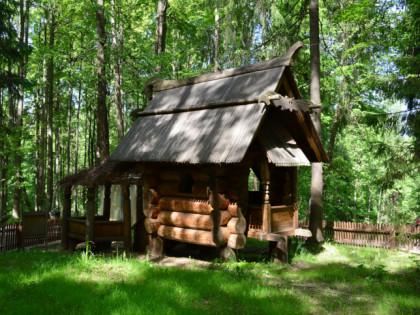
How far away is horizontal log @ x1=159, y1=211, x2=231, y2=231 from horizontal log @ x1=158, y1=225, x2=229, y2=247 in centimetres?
12

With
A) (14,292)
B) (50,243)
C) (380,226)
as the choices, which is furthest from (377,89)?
(50,243)

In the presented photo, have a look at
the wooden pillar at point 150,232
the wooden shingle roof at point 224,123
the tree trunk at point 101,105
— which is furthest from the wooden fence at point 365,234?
the tree trunk at point 101,105

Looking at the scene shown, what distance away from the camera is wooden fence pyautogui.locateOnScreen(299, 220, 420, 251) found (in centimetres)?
1375

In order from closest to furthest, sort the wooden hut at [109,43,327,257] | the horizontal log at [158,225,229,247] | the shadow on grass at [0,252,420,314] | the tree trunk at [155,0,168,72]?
1. the shadow on grass at [0,252,420,314]
2. the wooden hut at [109,43,327,257]
3. the horizontal log at [158,225,229,247]
4. the tree trunk at [155,0,168,72]

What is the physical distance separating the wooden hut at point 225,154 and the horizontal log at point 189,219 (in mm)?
28

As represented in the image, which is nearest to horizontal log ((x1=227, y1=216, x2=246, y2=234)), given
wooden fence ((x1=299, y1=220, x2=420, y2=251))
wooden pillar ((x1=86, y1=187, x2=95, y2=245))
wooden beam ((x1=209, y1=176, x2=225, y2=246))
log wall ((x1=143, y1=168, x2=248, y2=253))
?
log wall ((x1=143, y1=168, x2=248, y2=253))

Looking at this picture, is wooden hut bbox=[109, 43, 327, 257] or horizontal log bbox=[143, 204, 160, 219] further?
horizontal log bbox=[143, 204, 160, 219]

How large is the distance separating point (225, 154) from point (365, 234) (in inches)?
373

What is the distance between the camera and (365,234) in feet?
48.1

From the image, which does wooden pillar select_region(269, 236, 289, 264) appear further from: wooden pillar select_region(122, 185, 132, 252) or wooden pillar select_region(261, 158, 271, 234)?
wooden pillar select_region(122, 185, 132, 252)

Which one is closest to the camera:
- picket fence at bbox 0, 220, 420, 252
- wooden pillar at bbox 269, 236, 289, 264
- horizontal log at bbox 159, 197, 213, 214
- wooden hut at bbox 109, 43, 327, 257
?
wooden hut at bbox 109, 43, 327, 257

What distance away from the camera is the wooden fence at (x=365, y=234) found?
1375cm

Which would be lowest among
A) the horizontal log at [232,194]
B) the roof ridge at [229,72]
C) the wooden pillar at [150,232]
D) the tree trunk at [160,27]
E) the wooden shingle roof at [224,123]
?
the wooden pillar at [150,232]

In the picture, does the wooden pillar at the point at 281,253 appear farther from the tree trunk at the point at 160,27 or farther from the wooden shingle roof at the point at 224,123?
the tree trunk at the point at 160,27
